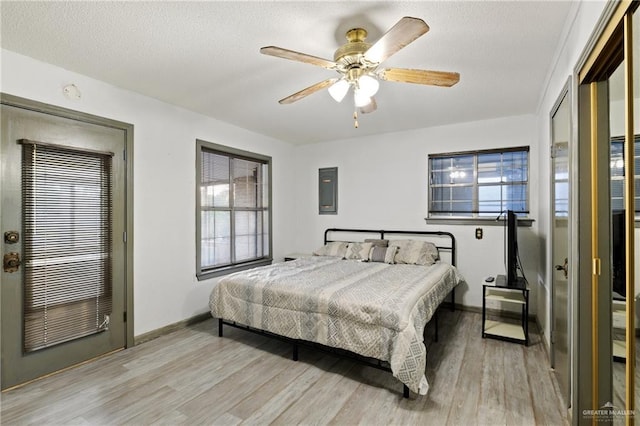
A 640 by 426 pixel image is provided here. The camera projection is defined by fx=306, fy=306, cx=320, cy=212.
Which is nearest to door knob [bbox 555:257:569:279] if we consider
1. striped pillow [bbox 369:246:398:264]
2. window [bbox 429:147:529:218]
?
window [bbox 429:147:529:218]

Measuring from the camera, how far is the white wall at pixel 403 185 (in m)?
3.95

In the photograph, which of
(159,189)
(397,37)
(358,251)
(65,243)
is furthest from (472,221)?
(65,243)

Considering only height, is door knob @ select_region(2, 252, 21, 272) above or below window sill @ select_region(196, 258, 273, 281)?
above

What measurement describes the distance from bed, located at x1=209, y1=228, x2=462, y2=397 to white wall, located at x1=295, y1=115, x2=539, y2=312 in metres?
0.42

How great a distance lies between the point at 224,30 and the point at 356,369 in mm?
2812

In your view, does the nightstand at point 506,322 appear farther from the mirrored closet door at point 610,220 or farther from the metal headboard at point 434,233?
the mirrored closet door at point 610,220

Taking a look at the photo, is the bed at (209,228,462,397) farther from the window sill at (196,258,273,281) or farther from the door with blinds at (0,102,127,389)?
the door with blinds at (0,102,127,389)

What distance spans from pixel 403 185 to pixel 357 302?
104 inches

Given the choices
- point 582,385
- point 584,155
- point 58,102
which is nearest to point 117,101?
point 58,102

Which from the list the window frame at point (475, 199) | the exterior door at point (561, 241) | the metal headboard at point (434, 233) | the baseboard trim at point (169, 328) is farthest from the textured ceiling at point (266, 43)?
the baseboard trim at point (169, 328)

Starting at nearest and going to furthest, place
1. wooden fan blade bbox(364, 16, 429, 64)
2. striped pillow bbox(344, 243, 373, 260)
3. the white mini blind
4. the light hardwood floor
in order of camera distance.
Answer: wooden fan blade bbox(364, 16, 429, 64) → the light hardwood floor → the white mini blind → striped pillow bbox(344, 243, 373, 260)

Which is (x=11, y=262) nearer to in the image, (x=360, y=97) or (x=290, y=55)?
(x=290, y=55)

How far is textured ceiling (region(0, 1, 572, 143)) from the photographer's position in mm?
1874

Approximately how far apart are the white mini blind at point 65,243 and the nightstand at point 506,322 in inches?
149
